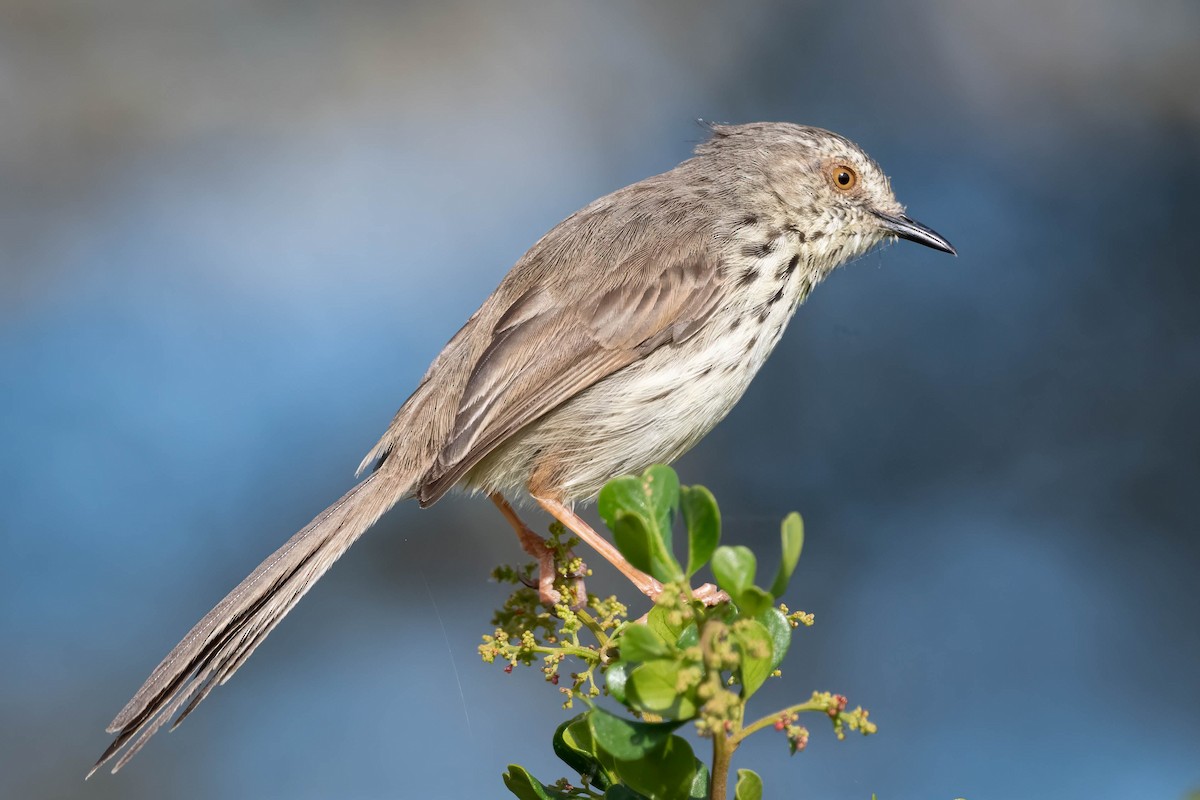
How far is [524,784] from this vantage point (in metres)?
1.45

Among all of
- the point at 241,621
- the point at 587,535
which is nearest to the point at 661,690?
the point at 241,621

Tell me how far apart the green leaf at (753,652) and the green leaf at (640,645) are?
30 mm

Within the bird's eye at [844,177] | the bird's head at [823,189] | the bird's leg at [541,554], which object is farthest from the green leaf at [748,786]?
the bird's eye at [844,177]

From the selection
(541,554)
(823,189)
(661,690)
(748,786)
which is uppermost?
(823,189)

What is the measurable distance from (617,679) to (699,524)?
0.78 ft

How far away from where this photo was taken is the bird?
307 cm

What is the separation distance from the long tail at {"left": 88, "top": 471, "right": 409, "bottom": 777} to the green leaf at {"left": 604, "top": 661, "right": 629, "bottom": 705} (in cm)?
143

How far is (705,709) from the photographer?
118cm

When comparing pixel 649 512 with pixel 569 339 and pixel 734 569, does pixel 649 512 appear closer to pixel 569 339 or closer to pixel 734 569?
pixel 734 569

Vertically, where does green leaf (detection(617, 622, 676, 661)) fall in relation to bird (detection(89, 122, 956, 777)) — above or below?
below

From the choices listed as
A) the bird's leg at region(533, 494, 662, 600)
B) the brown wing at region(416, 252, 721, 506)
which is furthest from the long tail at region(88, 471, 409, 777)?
the bird's leg at region(533, 494, 662, 600)

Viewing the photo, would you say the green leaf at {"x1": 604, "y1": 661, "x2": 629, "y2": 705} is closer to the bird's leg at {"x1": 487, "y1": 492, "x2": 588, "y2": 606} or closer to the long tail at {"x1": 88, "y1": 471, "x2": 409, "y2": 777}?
the bird's leg at {"x1": 487, "y1": 492, "x2": 588, "y2": 606}

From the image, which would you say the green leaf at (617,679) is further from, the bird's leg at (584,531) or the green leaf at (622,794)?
the bird's leg at (584,531)

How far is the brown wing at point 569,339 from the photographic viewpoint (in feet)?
10.1
